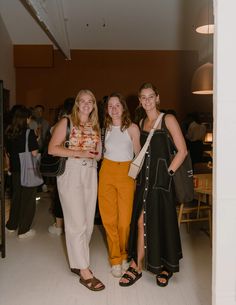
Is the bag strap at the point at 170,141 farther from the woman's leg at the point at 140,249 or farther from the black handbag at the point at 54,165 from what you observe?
the black handbag at the point at 54,165

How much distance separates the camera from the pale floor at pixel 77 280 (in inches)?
113

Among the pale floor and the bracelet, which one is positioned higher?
the bracelet

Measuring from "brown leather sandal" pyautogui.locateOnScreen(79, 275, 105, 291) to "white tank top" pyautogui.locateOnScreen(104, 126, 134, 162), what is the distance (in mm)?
1037

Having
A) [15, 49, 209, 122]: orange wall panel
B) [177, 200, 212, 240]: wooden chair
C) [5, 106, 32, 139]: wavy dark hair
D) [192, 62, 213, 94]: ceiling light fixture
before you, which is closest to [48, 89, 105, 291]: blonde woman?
[5, 106, 32, 139]: wavy dark hair

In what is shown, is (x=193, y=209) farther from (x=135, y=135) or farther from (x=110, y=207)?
(x=135, y=135)

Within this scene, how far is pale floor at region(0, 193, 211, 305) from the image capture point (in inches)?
113

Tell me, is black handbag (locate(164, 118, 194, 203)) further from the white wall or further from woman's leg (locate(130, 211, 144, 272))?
the white wall

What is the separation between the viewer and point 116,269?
130 inches

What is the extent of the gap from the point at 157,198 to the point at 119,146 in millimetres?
558

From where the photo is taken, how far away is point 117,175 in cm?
318

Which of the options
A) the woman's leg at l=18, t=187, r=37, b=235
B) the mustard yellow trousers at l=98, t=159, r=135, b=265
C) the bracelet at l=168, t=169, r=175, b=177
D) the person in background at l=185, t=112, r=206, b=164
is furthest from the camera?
the person in background at l=185, t=112, r=206, b=164

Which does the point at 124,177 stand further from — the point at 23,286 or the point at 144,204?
the point at 23,286

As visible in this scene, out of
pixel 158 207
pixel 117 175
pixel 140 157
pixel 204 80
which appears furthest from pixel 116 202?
pixel 204 80

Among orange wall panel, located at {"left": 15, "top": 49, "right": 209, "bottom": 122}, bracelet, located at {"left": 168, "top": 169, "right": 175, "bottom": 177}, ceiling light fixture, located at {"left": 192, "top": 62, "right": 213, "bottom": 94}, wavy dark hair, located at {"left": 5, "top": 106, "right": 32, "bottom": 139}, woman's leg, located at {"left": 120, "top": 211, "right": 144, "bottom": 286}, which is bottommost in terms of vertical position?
woman's leg, located at {"left": 120, "top": 211, "right": 144, "bottom": 286}
